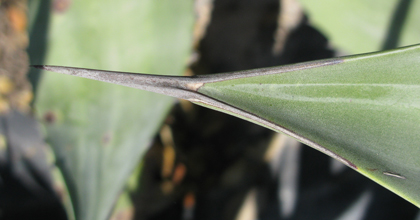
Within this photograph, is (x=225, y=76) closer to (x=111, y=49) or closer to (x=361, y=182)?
(x=111, y=49)

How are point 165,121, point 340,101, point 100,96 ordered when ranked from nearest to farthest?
1. point 340,101
2. point 100,96
3. point 165,121

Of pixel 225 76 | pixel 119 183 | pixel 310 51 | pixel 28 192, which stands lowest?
pixel 28 192

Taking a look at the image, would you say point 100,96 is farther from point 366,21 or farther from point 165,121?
point 366,21

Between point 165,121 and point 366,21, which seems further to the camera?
point 165,121

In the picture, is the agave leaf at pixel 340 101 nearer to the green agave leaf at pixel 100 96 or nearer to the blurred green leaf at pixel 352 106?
the blurred green leaf at pixel 352 106

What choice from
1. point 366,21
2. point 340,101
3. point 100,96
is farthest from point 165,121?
point 340,101

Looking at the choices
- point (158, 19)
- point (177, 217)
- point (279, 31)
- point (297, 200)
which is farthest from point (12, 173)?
point (279, 31)

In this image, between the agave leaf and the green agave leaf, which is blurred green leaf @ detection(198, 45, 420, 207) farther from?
the green agave leaf
